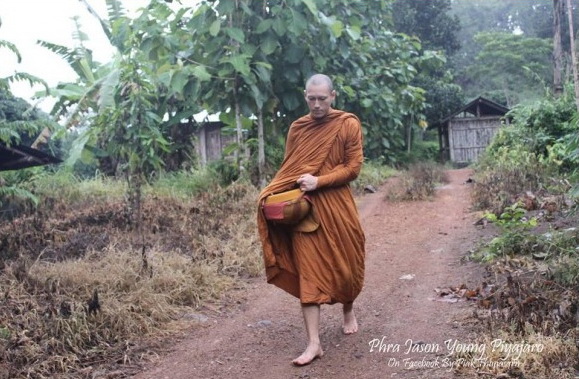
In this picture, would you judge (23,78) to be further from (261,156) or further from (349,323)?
(349,323)

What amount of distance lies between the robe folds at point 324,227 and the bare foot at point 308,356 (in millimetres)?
295

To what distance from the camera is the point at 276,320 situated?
4.76m

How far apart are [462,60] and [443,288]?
3326cm

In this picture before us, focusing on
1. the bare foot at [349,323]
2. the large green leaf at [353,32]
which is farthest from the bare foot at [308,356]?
the large green leaf at [353,32]

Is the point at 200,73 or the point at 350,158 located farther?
the point at 200,73

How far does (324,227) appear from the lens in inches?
148

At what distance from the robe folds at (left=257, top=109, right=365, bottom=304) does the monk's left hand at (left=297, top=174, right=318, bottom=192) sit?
49mm

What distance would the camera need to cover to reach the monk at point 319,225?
3.72m

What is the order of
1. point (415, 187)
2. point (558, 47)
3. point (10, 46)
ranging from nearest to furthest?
point (10, 46) → point (415, 187) → point (558, 47)

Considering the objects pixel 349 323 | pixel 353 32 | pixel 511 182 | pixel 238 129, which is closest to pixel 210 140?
pixel 238 129

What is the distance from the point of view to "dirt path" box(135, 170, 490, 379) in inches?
142

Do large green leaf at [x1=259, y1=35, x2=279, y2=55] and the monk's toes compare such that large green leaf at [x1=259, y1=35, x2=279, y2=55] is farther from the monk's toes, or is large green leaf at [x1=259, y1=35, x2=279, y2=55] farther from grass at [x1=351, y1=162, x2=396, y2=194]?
the monk's toes

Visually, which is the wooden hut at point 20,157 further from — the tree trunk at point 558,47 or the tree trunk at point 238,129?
the tree trunk at point 558,47

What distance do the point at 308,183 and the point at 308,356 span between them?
106 centimetres
